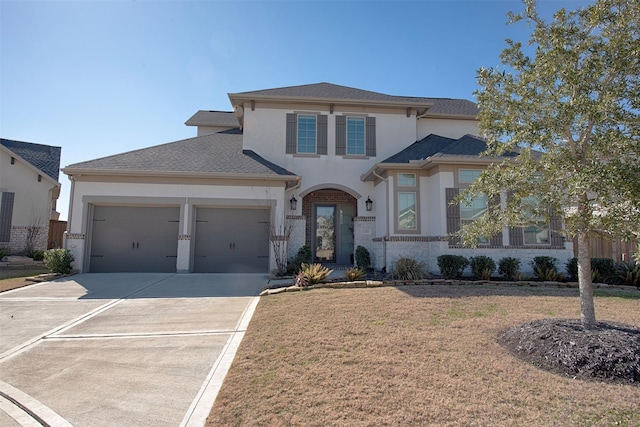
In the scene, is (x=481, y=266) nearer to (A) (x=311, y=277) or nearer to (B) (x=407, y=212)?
(B) (x=407, y=212)

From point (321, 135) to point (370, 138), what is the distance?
79.5 inches

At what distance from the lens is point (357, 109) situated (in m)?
14.5

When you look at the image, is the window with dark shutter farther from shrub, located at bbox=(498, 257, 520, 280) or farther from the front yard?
the front yard

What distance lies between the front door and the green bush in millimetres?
5206

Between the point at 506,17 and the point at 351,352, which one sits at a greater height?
the point at 506,17

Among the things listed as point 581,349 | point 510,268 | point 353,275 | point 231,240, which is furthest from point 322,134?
point 581,349

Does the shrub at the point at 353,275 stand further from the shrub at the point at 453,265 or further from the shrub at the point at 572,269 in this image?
the shrub at the point at 572,269

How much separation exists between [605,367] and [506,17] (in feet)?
17.0

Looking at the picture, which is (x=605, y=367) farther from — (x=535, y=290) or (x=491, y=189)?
(x=535, y=290)

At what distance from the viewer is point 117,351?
523 cm

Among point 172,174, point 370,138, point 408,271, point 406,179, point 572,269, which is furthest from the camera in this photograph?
point 370,138

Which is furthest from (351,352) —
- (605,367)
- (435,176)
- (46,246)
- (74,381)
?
(46,246)

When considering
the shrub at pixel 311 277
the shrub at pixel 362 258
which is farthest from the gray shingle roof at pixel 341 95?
the shrub at pixel 311 277

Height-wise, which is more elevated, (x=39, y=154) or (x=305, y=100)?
(x=305, y=100)
